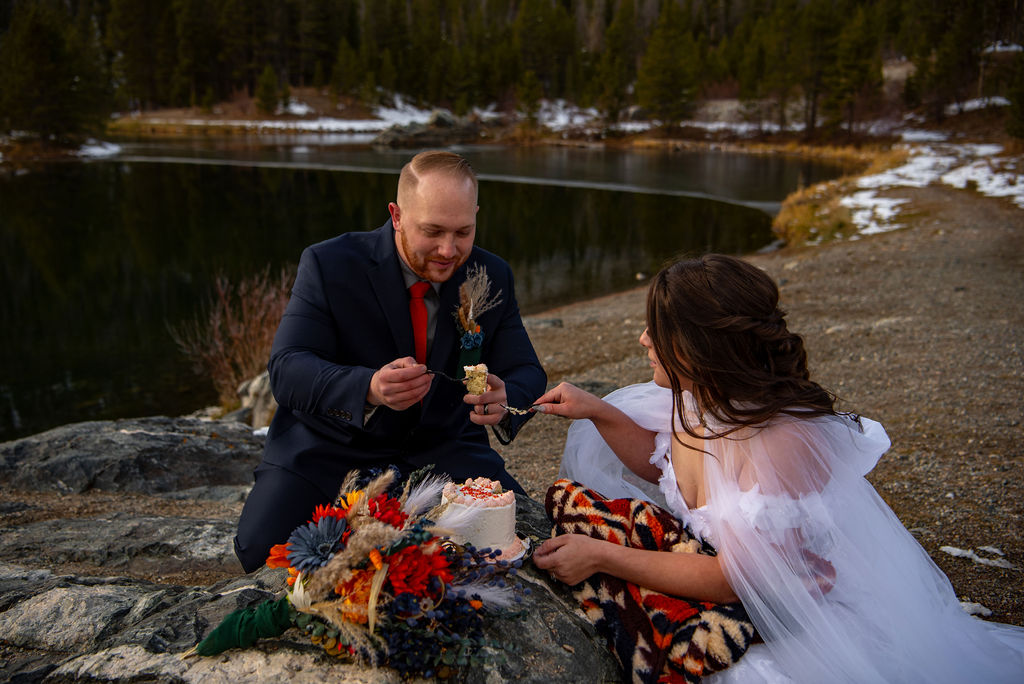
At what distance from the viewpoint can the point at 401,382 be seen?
2.39m

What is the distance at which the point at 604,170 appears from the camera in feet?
130

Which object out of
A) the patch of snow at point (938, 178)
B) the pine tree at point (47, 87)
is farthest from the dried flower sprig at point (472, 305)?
the pine tree at point (47, 87)

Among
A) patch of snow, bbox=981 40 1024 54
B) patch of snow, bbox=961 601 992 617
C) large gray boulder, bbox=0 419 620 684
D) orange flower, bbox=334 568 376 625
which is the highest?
patch of snow, bbox=981 40 1024 54

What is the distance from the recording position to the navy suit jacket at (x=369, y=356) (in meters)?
2.98

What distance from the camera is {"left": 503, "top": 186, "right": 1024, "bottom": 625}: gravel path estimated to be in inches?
165

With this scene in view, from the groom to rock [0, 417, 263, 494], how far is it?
2241mm

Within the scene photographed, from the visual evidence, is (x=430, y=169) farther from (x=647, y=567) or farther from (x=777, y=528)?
(x=777, y=528)

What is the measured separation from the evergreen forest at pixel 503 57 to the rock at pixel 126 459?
44.9 metres

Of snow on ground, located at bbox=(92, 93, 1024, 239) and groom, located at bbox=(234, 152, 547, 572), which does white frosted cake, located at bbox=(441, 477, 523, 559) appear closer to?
groom, located at bbox=(234, 152, 547, 572)

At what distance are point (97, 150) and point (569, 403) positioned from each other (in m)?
47.8

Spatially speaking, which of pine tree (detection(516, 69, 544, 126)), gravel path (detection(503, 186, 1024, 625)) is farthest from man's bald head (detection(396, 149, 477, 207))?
pine tree (detection(516, 69, 544, 126))

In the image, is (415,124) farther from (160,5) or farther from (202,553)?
(202,553)

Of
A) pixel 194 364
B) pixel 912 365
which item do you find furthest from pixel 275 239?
pixel 912 365

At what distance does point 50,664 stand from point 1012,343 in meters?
8.25
